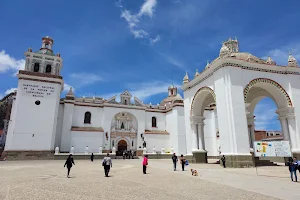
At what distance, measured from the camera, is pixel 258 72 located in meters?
A: 15.6

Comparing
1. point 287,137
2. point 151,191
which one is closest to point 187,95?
point 287,137

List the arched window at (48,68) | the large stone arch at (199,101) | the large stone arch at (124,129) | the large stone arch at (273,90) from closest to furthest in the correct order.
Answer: the large stone arch at (273,90) → the large stone arch at (199,101) → the arched window at (48,68) → the large stone arch at (124,129)

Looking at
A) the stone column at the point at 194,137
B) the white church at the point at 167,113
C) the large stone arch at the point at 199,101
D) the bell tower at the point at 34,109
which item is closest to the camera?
the white church at the point at 167,113

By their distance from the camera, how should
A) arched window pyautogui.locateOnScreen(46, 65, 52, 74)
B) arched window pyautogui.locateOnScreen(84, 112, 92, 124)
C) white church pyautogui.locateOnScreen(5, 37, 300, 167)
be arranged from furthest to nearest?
1. arched window pyautogui.locateOnScreen(84, 112, 92, 124)
2. arched window pyautogui.locateOnScreen(46, 65, 52, 74)
3. white church pyautogui.locateOnScreen(5, 37, 300, 167)

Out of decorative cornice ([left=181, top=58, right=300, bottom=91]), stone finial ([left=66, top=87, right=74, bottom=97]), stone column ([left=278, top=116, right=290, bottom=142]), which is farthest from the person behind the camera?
stone finial ([left=66, top=87, right=74, bottom=97])

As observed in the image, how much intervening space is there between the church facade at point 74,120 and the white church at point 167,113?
4.1 inches

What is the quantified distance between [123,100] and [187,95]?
14.9m

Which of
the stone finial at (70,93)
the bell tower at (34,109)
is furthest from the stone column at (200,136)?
the stone finial at (70,93)

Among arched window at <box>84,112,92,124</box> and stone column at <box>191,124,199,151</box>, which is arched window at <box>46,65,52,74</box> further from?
stone column at <box>191,124,199,151</box>

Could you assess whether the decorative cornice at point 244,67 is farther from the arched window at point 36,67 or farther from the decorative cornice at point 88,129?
the arched window at point 36,67

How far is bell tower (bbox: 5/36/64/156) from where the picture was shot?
23.5 metres

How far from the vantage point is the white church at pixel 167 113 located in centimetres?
1448

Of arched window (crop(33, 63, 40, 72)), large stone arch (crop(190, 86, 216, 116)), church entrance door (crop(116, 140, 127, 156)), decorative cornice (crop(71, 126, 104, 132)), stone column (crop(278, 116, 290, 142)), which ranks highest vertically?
arched window (crop(33, 63, 40, 72))

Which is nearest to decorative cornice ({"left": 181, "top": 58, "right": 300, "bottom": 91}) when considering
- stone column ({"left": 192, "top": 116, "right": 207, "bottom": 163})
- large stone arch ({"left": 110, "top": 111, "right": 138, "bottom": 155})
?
stone column ({"left": 192, "top": 116, "right": 207, "bottom": 163})
